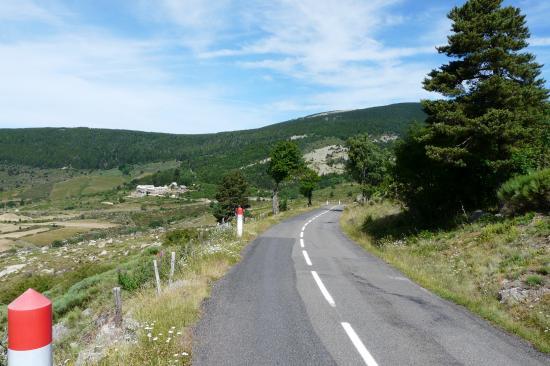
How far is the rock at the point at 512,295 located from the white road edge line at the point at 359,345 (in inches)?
180

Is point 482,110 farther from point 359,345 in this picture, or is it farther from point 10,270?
point 10,270

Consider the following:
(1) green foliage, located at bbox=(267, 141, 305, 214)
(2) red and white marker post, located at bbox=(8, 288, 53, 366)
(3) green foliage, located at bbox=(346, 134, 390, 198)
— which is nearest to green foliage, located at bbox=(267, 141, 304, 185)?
(1) green foliage, located at bbox=(267, 141, 305, 214)

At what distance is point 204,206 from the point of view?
151375mm

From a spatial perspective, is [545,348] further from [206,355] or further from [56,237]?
[56,237]

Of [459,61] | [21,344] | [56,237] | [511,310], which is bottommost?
[56,237]

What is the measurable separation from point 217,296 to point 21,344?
694 cm

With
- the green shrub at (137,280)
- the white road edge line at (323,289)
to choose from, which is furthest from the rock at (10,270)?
the white road edge line at (323,289)

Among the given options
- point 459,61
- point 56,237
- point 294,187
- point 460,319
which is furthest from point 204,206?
point 460,319

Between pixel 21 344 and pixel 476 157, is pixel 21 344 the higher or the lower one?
the lower one

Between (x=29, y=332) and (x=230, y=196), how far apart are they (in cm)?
7992

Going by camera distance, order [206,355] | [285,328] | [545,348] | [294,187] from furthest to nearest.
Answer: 1. [294,187]
2. [285,328]
3. [545,348]
4. [206,355]

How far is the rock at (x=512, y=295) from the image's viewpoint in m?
9.39

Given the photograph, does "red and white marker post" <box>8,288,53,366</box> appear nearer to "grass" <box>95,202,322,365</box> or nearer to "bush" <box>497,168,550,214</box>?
"grass" <box>95,202,322,365</box>

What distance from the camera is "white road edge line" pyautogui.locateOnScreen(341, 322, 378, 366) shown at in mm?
5793
